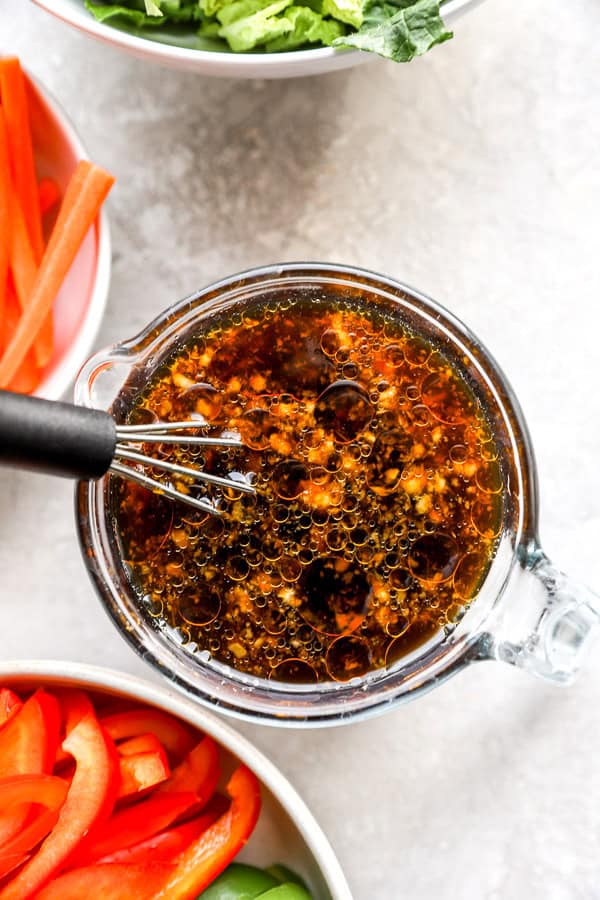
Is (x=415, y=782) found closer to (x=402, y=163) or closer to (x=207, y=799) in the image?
(x=207, y=799)

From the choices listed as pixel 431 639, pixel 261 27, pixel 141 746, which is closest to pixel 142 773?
pixel 141 746

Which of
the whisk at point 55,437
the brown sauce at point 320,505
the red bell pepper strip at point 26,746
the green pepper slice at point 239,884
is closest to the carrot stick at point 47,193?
the brown sauce at point 320,505

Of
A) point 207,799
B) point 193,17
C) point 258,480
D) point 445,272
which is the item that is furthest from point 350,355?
point 207,799

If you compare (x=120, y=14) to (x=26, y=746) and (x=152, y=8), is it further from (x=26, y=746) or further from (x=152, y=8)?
(x=26, y=746)

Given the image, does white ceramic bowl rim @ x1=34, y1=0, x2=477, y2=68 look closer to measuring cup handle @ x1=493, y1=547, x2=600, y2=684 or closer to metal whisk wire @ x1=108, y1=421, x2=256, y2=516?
metal whisk wire @ x1=108, y1=421, x2=256, y2=516

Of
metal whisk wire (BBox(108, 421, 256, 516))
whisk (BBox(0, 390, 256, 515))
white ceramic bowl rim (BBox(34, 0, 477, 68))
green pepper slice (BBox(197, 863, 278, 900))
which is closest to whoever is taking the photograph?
whisk (BBox(0, 390, 256, 515))

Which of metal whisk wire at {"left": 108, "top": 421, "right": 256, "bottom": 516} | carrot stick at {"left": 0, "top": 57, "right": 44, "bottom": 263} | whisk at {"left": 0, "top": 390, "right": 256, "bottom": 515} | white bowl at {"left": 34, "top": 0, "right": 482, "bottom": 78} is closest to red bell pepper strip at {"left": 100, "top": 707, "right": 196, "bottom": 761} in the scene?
metal whisk wire at {"left": 108, "top": 421, "right": 256, "bottom": 516}
